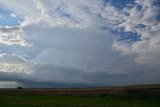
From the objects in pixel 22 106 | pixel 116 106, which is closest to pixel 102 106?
pixel 116 106

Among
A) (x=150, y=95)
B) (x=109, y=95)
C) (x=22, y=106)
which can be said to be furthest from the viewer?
(x=109, y=95)

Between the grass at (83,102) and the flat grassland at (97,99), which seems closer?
the grass at (83,102)

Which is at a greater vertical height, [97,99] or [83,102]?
[97,99]

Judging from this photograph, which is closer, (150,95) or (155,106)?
(155,106)

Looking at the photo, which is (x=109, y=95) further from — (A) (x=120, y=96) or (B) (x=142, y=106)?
(B) (x=142, y=106)

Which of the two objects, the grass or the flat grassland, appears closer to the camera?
the grass

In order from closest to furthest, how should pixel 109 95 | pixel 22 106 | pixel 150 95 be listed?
pixel 22 106 → pixel 150 95 → pixel 109 95

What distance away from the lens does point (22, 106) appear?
2377 inches

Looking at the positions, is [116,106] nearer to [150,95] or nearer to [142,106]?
[142,106]

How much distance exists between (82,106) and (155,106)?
14776 mm

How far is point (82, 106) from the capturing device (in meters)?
60.4

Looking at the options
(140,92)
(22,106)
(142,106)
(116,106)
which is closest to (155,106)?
(142,106)

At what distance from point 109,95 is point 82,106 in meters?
36.5

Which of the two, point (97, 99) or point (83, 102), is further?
point (97, 99)
